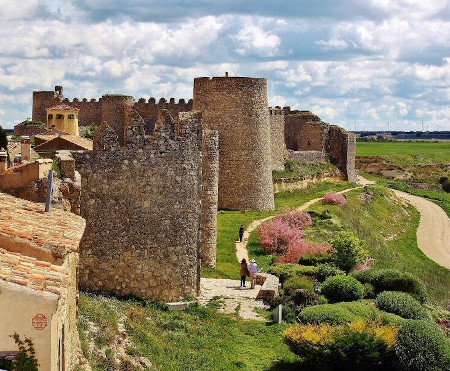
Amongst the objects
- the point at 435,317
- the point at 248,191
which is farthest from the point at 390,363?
the point at 248,191

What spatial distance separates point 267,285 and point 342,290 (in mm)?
2320

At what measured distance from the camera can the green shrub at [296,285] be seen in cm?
2175

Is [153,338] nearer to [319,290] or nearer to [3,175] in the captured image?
[3,175]

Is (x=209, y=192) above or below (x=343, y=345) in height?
above

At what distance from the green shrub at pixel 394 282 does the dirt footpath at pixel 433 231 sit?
67.1ft

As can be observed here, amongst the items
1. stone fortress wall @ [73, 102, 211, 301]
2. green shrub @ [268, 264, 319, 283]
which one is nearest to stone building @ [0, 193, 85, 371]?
stone fortress wall @ [73, 102, 211, 301]

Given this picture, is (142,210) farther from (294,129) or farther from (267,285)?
(294,129)

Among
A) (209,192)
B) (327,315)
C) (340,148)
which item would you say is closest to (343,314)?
(327,315)

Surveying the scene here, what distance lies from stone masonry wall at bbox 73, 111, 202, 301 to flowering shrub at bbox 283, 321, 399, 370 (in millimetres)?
3568

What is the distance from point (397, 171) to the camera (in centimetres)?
10094

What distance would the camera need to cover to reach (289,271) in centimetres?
2553

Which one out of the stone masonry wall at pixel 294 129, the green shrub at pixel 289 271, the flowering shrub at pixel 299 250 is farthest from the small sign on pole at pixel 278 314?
the stone masonry wall at pixel 294 129

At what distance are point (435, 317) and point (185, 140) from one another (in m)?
9.93

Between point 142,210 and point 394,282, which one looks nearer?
point 142,210
